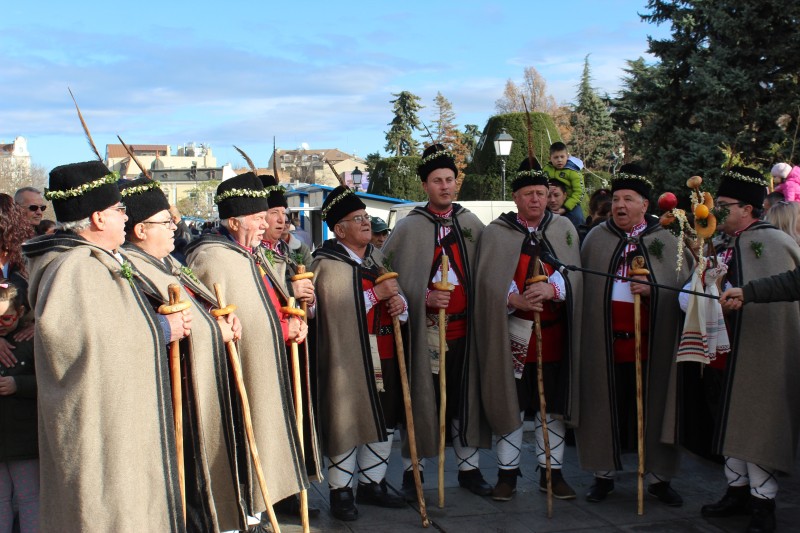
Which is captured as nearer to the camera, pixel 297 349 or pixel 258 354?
pixel 258 354

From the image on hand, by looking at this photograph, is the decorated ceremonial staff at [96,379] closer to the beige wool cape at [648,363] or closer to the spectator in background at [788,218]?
the beige wool cape at [648,363]

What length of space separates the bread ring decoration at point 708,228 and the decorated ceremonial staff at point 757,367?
0.53 ft

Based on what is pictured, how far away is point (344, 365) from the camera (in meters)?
5.63

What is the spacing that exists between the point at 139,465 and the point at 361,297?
7.17 feet

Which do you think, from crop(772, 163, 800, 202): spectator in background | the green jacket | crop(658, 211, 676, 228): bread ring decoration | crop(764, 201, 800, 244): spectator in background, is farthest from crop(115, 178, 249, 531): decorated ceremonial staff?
crop(772, 163, 800, 202): spectator in background

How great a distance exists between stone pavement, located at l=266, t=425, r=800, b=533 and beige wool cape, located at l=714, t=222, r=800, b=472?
1.81 feet

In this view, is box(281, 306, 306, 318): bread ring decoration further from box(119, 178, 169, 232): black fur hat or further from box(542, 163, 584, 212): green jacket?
box(542, 163, 584, 212): green jacket

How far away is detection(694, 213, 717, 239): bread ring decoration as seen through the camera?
5371 mm

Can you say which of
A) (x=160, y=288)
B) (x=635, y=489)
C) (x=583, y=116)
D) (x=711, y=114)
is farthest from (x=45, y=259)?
(x=583, y=116)

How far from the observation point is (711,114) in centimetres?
1828

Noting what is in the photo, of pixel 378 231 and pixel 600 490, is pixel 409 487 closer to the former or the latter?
pixel 600 490

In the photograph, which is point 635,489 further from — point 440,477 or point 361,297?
point 361,297

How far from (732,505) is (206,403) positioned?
342cm

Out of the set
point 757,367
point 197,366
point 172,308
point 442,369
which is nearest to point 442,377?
point 442,369
